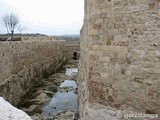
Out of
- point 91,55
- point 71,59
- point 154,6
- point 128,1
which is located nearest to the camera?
point 154,6

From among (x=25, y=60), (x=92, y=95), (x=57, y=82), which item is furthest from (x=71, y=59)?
(x=92, y=95)

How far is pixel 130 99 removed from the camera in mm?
4500

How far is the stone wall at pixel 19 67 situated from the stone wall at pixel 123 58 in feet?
21.9

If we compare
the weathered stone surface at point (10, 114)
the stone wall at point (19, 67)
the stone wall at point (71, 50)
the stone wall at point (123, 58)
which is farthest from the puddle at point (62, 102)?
the stone wall at point (71, 50)

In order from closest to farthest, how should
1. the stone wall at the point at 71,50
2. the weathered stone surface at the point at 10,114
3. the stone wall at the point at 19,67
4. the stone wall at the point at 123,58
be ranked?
the weathered stone surface at the point at 10,114, the stone wall at the point at 123,58, the stone wall at the point at 19,67, the stone wall at the point at 71,50

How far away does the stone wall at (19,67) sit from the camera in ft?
36.3

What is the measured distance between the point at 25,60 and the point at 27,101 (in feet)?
9.49

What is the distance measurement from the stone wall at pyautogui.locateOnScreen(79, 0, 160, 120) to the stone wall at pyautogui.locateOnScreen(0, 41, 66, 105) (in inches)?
263

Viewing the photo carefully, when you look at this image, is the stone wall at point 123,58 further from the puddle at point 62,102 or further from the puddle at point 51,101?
the puddle at point 62,102

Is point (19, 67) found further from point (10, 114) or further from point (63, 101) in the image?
point (10, 114)

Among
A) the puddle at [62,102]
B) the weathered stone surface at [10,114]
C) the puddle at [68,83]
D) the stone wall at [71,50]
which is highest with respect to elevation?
the weathered stone surface at [10,114]

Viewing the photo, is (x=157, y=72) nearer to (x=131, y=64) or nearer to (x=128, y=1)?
(x=131, y=64)

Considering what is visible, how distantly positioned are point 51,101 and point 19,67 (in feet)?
9.14

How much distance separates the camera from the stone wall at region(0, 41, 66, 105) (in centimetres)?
1106
